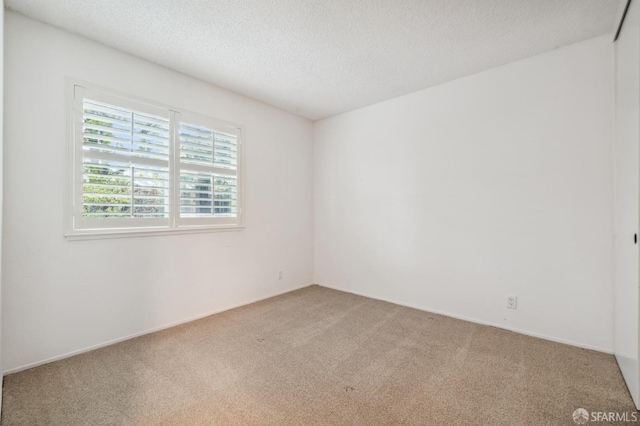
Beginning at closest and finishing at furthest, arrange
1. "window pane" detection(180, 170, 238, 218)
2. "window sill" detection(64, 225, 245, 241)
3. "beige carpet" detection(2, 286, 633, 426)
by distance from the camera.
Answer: "beige carpet" detection(2, 286, 633, 426), "window sill" detection(64, 225, 245, 241), "window pane" detection(180, 170, 238, 218)

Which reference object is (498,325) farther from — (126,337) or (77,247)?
(77,247)

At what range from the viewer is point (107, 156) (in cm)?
235

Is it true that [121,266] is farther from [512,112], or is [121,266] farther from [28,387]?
[512,112]

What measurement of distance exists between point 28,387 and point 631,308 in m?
3.81

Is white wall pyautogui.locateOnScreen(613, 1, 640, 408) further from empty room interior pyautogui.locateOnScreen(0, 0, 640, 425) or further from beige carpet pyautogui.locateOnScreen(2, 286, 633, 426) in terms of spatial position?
beige carpet pyautogui.locateOnScreen(2, 286, 633, 426)

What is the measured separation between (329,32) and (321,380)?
2578 mm

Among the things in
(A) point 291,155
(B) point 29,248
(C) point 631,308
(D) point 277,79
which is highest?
(D) point 277,79

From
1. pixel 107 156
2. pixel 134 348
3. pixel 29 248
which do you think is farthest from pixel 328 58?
pixel 134 348

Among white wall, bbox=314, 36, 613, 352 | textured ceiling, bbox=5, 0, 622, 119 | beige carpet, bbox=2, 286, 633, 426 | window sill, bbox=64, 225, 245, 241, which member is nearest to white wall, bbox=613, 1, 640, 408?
white wall, bbox=314, 36, 613, 352

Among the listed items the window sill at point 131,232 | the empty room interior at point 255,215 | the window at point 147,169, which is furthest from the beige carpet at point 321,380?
the window at point 147,169

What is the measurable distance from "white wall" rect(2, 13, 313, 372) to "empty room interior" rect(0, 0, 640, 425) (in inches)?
0.6

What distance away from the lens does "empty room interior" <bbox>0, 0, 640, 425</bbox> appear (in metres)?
1.76

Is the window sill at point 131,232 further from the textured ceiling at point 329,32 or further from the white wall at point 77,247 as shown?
the textured ceiling at point 329,32

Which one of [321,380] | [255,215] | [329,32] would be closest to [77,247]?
[255,215]
